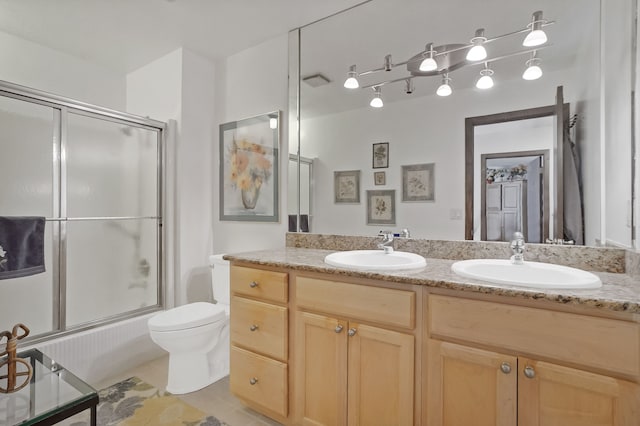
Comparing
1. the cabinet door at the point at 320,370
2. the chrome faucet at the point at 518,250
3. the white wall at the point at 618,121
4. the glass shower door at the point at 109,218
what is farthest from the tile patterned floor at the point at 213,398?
the white wall at the point at 618,121

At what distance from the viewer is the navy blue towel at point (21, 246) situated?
1.71 m

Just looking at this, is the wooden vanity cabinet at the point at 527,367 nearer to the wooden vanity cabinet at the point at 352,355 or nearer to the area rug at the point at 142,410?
the wooden vanity cabinet at the point at 352,355

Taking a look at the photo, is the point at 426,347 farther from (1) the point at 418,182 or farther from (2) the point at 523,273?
(1) the point at 418,182

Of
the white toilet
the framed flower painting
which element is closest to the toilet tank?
the white toilet

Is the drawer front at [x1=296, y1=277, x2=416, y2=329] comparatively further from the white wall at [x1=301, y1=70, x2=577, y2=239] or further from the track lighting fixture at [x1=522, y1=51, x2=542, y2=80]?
the track lighting fixture at [x1=522, y1=51, x2=542, y2=80]

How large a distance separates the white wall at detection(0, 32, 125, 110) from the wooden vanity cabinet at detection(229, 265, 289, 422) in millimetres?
2169

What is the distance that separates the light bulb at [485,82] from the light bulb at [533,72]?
148mm

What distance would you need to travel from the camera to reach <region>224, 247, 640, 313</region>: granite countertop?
90 centimetres

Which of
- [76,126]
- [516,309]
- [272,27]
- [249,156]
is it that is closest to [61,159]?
[76,126]

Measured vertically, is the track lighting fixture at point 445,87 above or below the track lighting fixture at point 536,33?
below

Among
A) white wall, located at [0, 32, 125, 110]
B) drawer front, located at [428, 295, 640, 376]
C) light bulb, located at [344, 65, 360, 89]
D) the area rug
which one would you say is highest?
white wall, located at [0, 32, 125, 110]

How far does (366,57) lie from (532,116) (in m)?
1.01

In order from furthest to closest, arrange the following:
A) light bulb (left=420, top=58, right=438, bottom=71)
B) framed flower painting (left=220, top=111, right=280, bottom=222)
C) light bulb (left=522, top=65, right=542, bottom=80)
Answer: framed flower painting (left=220, top=111, right=280, bottom=222) → light bulb (left=420, top=58, right=438, bottom=71) → light bulb (left=522, top=65, right=542, bottom=80)

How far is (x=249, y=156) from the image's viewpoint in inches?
96.9
